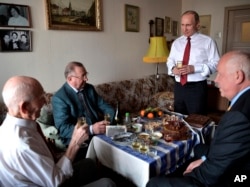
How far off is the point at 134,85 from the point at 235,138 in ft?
8.46

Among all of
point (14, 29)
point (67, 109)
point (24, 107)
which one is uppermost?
point (14, 29)

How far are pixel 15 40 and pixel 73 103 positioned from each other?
0.97 meters

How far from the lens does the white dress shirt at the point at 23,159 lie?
97 centimetres

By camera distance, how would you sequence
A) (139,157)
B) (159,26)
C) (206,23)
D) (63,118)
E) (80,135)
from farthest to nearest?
(206,23) → (159,26) → (63,118) → (139,157) → (80,135)

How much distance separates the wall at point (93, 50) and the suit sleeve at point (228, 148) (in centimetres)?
212

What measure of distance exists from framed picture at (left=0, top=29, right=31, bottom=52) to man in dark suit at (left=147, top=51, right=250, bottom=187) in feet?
6.63

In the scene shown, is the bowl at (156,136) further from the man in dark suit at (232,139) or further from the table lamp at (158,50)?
the table lamp at (158,50)

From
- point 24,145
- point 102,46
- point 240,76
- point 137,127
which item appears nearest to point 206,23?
point 102,46

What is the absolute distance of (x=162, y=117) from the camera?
2.15 metres

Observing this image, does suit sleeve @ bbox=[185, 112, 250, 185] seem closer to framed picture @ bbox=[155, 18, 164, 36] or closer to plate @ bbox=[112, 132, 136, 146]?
plate @ bbox=[112, 132, 136, 146]

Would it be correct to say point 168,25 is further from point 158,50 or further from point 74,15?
point 74,15

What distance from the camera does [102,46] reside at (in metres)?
3.24

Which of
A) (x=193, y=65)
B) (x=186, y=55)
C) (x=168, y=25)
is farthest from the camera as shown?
(x=168, y=25)

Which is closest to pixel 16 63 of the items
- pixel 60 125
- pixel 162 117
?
pixel 60 125
